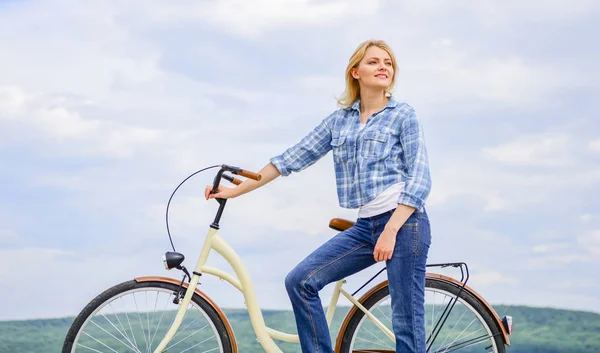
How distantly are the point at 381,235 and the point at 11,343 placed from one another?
12.1 ft

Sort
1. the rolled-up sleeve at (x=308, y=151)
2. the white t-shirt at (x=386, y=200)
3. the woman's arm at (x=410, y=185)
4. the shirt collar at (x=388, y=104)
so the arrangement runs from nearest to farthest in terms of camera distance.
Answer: the woman's arm at (x=410, y=185), the white t-shirt at (x=386, y=200), the shirt collar at (x=388, y=104), the rolled-up sleeve at (x=308, y=151)

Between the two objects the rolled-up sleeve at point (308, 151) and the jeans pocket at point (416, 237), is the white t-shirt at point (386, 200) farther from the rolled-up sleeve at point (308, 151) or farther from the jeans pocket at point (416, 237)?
the rolled-up sleeve at point (308, 151)

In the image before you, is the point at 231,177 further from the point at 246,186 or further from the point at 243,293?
the point at 243,293

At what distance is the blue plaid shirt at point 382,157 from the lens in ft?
12.1

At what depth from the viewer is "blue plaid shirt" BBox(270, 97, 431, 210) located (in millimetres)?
3680

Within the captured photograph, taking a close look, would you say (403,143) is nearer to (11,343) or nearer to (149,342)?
(149,342)

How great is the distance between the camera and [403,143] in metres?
3.78

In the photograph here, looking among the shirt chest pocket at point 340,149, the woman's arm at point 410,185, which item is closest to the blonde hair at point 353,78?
the shirt chest pocket at point 340,149

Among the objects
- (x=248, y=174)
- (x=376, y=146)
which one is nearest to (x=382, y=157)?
(x=376, y=146)

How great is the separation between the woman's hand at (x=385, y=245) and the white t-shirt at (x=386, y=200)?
5.2 inches

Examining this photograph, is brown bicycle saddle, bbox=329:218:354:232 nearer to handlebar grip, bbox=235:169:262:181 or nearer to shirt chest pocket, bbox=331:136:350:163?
shirt chest pocket, bbox=331:136:350:163

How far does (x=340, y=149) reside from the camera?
12.9 feet

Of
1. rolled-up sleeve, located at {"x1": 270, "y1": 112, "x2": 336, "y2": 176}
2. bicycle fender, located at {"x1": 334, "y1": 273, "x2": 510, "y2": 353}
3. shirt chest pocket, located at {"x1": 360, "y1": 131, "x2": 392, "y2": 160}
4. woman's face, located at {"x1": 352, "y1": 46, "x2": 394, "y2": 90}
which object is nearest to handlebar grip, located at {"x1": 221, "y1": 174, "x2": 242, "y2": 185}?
rolled-up sleeve, located at {"x1": 270, "y1": 112, "x2": 336, "y2": 176}

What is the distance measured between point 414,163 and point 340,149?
1.40ft
